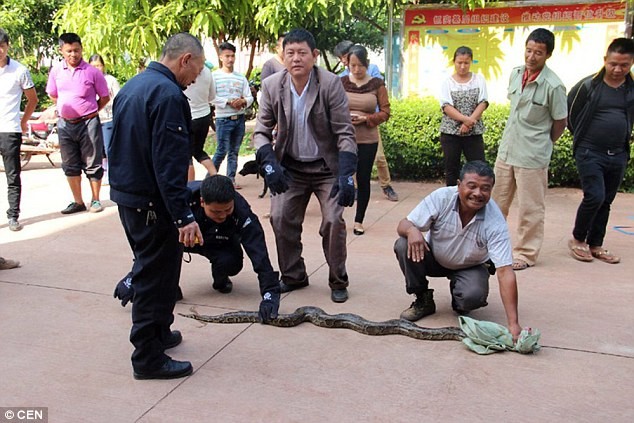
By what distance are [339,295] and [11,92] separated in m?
4.27

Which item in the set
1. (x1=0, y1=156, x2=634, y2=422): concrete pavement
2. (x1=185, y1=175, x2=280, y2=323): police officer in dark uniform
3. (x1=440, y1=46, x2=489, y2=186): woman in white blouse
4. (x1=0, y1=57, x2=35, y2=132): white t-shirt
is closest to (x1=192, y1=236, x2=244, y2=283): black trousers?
(x1=185, y1=175, x2=280, y2=323): police officer in dark uniform

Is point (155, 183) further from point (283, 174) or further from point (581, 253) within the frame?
point (581, 253)

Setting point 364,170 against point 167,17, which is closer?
point 364,170

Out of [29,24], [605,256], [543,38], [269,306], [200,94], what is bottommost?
[605,256]

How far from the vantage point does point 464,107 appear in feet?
22.4

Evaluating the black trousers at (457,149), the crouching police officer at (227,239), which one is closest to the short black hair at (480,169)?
the crouching police officer at (227,239)

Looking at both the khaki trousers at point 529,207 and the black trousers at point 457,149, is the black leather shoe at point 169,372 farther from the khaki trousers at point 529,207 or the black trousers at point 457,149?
the black trousers at point 457,149

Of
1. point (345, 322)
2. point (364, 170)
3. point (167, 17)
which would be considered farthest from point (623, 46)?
point (167, 17)

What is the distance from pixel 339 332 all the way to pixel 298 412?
1.08m

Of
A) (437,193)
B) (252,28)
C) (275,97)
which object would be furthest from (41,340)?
(252,28)

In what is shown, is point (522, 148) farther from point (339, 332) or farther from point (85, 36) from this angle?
point (85, 36)

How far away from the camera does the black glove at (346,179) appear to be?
4.59 metres

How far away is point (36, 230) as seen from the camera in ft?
23.0

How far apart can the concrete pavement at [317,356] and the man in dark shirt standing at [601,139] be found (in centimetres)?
42
